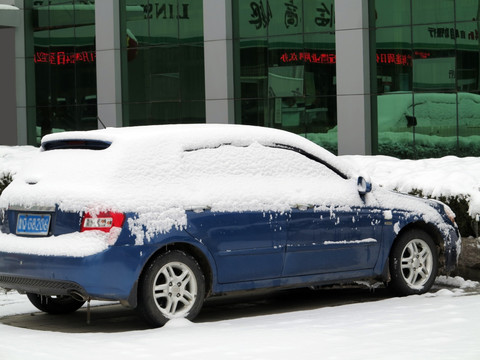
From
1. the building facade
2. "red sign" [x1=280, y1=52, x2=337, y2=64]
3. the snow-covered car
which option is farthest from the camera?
"red sign" [x1=280, y1=52, x2=337, y2=64]

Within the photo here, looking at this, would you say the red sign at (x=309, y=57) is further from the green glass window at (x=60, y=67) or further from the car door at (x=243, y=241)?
the car door at (x=243, y=241)

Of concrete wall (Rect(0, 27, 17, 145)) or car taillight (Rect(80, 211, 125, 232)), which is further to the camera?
concrete wall (Rect(0, 27, 17, 145))

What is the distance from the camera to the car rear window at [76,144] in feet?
29.1

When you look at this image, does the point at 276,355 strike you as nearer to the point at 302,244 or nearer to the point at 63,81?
the point at 302,244

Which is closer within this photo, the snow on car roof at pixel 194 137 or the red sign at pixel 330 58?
the snow on car roof at pixel 194 137

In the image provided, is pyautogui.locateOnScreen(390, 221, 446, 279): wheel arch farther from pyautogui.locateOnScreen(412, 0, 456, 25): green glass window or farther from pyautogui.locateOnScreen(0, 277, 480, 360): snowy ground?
pyautogui.locateOnScreen(412, 0, 456, 25): green glass window

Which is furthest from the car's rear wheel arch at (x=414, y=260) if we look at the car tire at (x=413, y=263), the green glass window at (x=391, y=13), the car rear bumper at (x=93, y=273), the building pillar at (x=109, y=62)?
the building pillar at (x=109, y=62)

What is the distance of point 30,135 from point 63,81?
226 cm

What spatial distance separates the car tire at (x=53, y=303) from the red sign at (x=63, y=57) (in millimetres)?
27908

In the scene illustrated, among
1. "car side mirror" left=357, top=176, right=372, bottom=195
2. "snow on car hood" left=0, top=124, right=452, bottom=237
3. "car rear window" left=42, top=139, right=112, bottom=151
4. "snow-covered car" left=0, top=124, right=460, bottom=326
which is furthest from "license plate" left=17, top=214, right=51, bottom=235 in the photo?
"car side mirror" left=357, top=176, right=372, bottom=195

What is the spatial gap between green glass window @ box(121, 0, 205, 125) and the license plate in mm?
25510

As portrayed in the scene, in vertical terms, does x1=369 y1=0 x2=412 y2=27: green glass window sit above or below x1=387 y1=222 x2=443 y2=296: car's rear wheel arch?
above

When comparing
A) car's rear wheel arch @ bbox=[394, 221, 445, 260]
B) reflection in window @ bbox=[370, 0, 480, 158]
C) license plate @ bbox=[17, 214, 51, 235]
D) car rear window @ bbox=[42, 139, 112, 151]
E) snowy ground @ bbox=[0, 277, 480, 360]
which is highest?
reflection in window @ bbox=[370, 0, 480, 158]

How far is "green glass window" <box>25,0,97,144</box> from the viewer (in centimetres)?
3716
